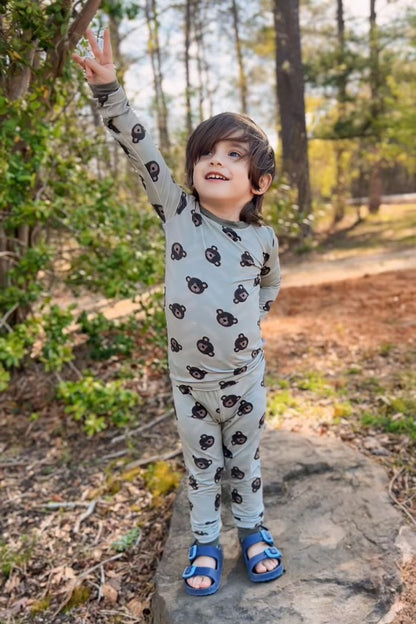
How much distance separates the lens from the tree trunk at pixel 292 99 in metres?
9.45

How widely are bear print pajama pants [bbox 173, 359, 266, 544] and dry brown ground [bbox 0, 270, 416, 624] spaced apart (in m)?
0.49

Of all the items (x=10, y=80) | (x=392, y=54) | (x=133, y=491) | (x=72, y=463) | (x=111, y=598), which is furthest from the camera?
(x=392, y=54)

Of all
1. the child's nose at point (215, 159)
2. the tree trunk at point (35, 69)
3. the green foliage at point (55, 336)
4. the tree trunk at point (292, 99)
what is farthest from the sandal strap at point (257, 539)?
the tree trunk at point (292, 99)

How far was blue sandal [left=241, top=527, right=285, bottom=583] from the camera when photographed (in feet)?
6.32

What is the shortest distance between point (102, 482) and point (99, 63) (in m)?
2.05

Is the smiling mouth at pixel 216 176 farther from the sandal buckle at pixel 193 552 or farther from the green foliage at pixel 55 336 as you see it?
the green foliage at pixel 55 336

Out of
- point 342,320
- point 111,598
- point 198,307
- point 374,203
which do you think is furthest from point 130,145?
point 374,203

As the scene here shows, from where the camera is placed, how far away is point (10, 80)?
101 inches

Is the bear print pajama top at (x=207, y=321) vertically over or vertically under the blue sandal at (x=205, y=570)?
over

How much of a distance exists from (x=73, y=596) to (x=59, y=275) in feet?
7.13

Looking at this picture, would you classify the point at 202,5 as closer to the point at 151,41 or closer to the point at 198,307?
the point at 151,41

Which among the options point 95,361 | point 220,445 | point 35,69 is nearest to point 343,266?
point 95,361

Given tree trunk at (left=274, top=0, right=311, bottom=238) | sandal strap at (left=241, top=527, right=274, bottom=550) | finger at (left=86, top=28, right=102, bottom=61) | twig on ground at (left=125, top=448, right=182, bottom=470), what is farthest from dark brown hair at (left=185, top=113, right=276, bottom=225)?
tree trunk at (left=274, top=0, right=311, bottom=238)

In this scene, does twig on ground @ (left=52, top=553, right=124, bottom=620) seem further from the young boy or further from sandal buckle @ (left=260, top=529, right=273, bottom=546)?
sandal buckle @ (left=260, top=529, right=273, bottom=546)
